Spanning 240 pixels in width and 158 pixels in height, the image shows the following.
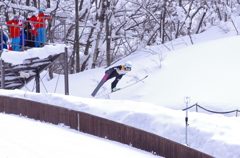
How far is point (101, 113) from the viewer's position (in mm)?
12430

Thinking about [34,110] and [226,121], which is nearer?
[226,121]

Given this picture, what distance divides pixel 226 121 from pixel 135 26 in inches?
899

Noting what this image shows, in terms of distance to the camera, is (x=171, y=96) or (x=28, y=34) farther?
(x=28, y=34)

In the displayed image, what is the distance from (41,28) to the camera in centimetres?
1892

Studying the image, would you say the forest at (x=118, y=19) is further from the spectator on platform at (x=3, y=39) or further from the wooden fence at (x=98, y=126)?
the wooden fence at (x=98, y=126)

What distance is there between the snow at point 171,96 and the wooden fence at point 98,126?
283mm

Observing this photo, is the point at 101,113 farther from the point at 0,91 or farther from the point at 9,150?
the point at 0,91

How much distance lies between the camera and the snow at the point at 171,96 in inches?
386

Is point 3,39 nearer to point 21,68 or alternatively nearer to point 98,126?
point 21,68

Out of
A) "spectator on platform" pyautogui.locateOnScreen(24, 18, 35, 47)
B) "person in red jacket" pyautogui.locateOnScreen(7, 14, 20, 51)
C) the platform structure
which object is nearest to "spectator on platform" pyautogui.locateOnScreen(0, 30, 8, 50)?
"person in red jacket" pyautogui.locateOnScreen(7, 14, 20, 51)

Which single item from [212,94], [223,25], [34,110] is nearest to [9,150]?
[34,110]

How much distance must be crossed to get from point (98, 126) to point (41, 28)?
27.5 feet

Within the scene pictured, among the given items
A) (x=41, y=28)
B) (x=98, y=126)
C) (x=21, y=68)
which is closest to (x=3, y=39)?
(x=21, y=68)

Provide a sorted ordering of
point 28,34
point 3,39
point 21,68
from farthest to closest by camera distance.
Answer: point 3,39 → point 21,68 → point 28,34
